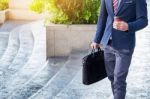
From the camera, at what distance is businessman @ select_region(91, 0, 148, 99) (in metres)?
4.39

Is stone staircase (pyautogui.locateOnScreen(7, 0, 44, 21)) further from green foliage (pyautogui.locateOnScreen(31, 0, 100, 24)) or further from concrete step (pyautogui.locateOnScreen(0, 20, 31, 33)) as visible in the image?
green foliage (pyautogui.locateOnScreen(31, 0, 100, 24))

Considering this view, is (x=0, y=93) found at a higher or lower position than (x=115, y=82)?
lower

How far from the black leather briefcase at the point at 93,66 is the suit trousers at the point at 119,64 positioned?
0.13m

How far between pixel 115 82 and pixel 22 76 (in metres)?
3.44

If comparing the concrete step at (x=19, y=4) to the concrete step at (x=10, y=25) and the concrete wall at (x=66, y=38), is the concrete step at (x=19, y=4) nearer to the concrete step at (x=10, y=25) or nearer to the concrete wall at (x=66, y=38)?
the concrete step at (x=10, y=25)

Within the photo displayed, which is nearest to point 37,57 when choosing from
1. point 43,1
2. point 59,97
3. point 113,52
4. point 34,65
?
point 34,65

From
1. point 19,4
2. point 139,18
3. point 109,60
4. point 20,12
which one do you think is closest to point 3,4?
point 19,4

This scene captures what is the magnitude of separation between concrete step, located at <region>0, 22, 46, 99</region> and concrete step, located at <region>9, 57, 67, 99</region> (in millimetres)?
184

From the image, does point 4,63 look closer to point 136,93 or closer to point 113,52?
point 136,93

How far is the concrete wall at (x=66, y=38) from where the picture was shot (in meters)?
8.64

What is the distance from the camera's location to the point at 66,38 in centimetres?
870

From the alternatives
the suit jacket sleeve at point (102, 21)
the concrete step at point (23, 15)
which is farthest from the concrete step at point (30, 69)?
the concrete step at point (23, 15)

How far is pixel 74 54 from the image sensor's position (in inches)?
342

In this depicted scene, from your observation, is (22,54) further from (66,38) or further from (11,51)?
(66,38)
